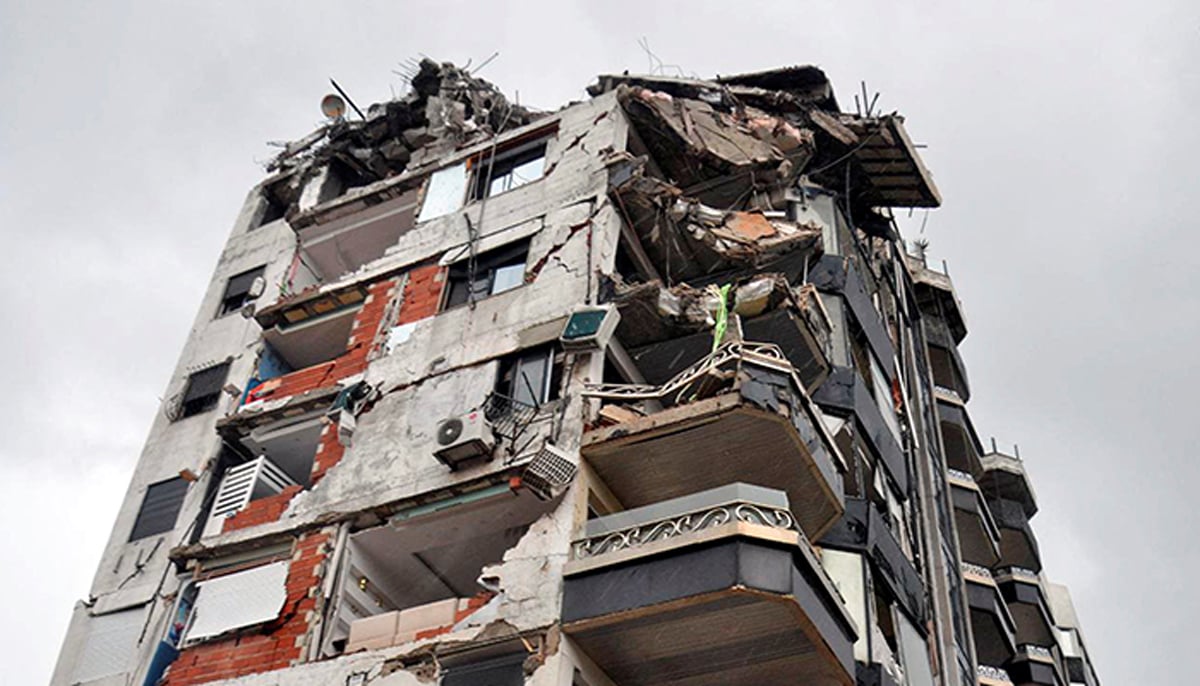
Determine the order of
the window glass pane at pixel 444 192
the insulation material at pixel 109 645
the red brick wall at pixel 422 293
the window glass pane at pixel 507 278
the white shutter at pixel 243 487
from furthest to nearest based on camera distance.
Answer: the window glass pane at pixel 444 192
the red brick wall at pixel 422 293
the window glass pane at pixel 507 278
the insulation material at pixel 109 645
the white shutter at pixel 243 487

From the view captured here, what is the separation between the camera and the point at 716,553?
15102 mm

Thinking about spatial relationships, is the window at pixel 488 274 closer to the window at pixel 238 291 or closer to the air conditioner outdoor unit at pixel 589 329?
the air conditioner outdoor unit at pixel 589 329

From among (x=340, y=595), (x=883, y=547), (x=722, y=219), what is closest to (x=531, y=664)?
(x=340, y=595)

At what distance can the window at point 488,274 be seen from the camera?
22.6m

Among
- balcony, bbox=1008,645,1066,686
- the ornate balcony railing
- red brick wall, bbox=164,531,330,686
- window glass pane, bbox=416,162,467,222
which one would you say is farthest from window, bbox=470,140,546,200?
balcony, bbox=1008,645,1066,686

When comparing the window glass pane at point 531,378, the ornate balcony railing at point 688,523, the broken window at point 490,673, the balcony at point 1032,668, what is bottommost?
the broken window at point 490,673

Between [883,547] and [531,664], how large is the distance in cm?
861

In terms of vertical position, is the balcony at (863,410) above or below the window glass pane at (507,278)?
below

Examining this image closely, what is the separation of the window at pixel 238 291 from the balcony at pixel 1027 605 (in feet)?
79.3

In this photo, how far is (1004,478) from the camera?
123 ft

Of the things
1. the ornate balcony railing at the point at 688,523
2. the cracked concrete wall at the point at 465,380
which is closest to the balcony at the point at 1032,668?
the cracked concrete wall at the point at 465,380

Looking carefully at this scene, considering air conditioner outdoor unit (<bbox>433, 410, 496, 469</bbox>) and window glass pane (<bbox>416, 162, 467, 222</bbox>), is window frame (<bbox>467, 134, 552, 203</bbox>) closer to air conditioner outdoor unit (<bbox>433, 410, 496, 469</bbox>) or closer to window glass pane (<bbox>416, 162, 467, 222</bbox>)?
window glass pane (<bbox>416, 162, 467, 222</bbox>)

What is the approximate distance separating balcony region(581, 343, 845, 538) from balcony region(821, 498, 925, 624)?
1.73 m

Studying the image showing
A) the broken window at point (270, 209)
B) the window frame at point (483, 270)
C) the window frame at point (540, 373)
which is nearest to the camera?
the window frame at point (540, 373)
